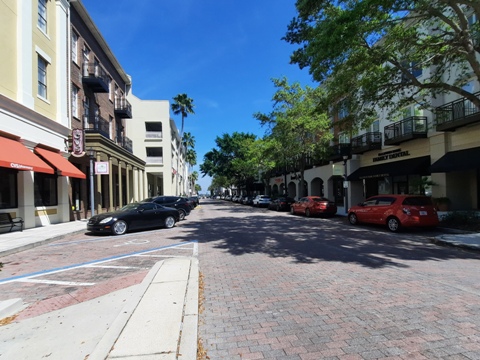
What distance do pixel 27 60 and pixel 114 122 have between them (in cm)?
1439

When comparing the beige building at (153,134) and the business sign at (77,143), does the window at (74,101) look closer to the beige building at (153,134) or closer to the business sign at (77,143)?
the business sign at (77,143)

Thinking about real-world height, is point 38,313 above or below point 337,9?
below

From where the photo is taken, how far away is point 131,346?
11.1 feet

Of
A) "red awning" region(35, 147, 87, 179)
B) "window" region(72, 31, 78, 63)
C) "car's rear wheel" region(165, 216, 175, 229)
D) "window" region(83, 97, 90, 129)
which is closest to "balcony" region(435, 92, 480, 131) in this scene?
"car's rear wheel" region(165, 216, 175, 229)

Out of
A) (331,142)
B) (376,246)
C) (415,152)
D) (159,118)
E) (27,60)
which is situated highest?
(159,118)

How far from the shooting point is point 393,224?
1353cm

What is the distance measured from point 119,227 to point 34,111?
Result: 7.62 metres

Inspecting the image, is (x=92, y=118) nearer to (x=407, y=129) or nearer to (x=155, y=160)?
(x=407, y=129)

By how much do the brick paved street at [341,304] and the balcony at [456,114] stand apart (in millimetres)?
10331

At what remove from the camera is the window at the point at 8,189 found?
1442 cm

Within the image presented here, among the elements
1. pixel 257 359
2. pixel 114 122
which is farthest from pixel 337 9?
pixel 114 122

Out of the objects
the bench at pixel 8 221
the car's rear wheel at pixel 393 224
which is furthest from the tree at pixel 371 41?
the bench at pixel 8 221

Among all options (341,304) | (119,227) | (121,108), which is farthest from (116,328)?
(121,108)

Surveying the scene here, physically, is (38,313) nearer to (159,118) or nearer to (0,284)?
(0,284)
